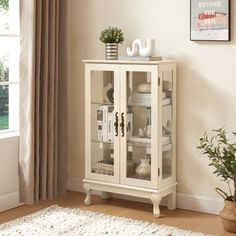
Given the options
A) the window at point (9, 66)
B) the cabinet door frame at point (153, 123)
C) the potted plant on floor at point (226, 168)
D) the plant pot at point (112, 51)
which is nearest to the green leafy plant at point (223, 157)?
the potted plant on floor at point (226, 168)

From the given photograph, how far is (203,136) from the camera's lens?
15.3 ft

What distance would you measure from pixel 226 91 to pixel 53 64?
5.03 feet

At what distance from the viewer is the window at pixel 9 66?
489cm

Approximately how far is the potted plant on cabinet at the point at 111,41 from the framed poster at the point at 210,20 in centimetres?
64

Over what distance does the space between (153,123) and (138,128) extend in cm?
18

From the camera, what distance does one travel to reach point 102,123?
15.7 ft

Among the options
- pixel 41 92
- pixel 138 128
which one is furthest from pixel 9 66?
pixel 138 128

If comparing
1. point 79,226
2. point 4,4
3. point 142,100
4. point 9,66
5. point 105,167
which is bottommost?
point 79,226

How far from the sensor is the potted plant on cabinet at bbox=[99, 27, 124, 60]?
4.75m

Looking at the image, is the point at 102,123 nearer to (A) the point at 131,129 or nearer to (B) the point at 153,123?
(A) the point at 131,129

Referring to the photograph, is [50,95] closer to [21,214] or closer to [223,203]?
[21,214]

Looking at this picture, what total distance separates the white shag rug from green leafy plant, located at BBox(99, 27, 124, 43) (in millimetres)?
1481

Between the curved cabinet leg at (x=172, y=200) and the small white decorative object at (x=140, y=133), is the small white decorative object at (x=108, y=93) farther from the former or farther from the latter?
the curved cabinet leg at (x=172, y=200)

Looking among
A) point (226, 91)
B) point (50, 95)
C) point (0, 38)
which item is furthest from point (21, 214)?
point (226, 91)
